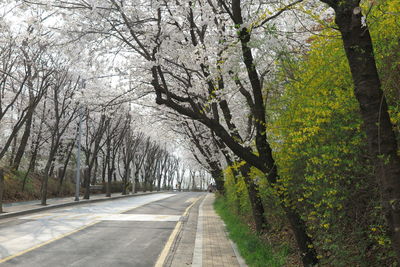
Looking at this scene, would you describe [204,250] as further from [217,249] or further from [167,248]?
[167,248]

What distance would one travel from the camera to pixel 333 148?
17.2 feet

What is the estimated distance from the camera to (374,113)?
12.1ft

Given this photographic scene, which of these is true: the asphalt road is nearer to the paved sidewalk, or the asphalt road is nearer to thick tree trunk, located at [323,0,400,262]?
the paved sidewalk

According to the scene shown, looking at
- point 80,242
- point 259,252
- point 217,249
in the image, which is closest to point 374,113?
point 259,252

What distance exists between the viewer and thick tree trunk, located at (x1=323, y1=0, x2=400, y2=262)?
3473 millimetres

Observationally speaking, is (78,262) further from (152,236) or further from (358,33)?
(358,33)

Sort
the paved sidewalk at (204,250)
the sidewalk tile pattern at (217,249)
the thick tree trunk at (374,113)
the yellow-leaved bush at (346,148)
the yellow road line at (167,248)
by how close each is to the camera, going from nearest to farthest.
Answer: the thick tree trunk at (374,113) → the yellow-leaved bush at (346,148) → the sidewalk tile pattern at (217,249) → the paved sidewalk at (204,250) → the yellow road line at (167,248)

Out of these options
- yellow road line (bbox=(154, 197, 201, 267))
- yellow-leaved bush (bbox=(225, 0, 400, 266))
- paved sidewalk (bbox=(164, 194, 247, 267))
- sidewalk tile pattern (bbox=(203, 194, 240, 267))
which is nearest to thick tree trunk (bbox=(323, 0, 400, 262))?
yellow-leaved bush (bbox=(225, 0, 400, 266))

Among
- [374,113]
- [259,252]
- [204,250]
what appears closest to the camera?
[374,113]

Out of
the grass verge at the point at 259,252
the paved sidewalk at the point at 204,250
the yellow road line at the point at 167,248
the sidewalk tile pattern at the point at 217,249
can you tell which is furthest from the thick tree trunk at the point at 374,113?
the yellow road line at the point at 167,248

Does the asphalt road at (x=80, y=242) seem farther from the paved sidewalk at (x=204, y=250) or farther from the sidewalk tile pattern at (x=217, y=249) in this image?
the sidewalk tile pattern at (x=217, y=249)

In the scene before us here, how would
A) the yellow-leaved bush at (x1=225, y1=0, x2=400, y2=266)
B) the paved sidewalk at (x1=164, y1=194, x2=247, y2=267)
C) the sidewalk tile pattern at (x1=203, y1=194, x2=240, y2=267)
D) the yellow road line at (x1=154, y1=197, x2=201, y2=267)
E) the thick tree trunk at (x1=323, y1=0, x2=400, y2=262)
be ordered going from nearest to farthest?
the thick tree trunk at (x1=323, y1=0, x2=400, y2=262) → the yellow-leaved bush at (x1=225, y1=0, x2=400, y2=266) → the sidewalk tile pattern at (x1=203, y1=194, x2=240, y2=267) → the paved sidewalk at (x1=164, y1=194, x2=247, y2=267) → the yellow road line at (x1=154, y1=197, x2=201, y2=267)

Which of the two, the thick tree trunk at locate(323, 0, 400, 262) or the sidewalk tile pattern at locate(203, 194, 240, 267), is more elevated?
the thick tree trunk at locate(323, 0, 400, 262)

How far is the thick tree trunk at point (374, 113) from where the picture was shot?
137 inches
